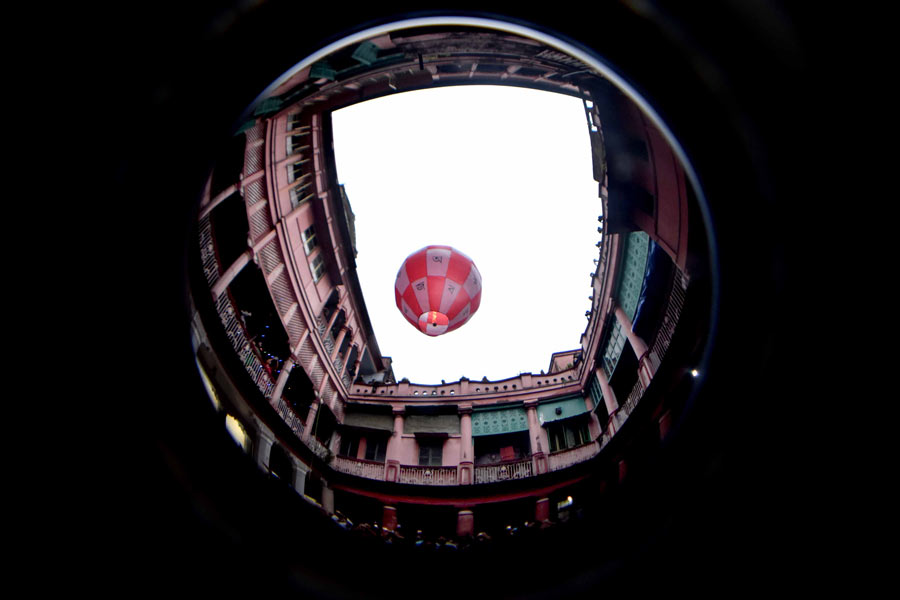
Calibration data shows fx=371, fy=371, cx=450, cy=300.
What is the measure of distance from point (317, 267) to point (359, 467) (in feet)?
31.5

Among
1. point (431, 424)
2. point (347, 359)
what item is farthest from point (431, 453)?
point (347, 359)

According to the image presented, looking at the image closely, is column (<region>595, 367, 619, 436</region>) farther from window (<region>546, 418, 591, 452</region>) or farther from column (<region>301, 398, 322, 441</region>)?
column (<region>301, 398, 322, 441</region>)

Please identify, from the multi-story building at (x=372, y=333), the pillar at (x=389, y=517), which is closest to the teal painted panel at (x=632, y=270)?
the multi-story building at (x=372, y=333)

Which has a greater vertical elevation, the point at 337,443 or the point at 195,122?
the point at 195,122

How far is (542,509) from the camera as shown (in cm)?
1598

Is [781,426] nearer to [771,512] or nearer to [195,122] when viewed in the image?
[771,512]

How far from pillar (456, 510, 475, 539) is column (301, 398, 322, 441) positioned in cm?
737

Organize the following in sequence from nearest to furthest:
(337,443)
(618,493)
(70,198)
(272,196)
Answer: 1. (70,198)
2. (618,493)
3. (272,196)
4. (337,443)

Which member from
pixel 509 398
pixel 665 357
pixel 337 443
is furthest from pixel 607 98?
pixel 337 443

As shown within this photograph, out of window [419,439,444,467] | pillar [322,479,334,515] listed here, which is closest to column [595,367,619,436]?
window [419,439,444,467]

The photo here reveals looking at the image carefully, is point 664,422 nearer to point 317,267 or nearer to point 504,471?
point 504,471

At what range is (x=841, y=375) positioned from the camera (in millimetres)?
2457

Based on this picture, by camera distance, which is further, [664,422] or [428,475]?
[428,475]

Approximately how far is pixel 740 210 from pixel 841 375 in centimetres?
126
